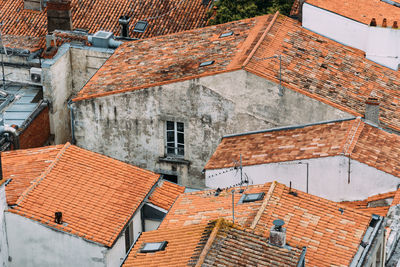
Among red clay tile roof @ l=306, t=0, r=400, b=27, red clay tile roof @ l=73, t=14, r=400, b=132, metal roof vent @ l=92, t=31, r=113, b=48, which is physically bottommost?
metal roof vent @ l=92, t=31, r=113, b=48

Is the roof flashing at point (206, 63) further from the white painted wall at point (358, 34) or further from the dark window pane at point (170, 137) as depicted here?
the white painted wall at point (358, 34)

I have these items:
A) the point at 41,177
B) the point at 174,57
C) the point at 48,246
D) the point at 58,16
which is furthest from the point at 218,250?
the point at 58,16

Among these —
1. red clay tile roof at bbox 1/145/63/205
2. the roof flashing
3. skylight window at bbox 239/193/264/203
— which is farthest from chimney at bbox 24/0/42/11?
skylight window at bbox 239/193/264/203

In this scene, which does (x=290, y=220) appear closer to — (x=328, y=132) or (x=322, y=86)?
(x=328, y=132)

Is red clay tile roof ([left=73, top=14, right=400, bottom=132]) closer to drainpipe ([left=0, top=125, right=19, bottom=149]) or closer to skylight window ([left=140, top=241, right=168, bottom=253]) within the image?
drainpipe ([left=0, top=125, right=19, bottom=149])

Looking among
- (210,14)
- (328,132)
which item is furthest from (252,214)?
(210,14)

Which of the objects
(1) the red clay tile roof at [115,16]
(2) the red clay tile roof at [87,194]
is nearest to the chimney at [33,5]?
(1) the red clay tile roof at [115,16]
